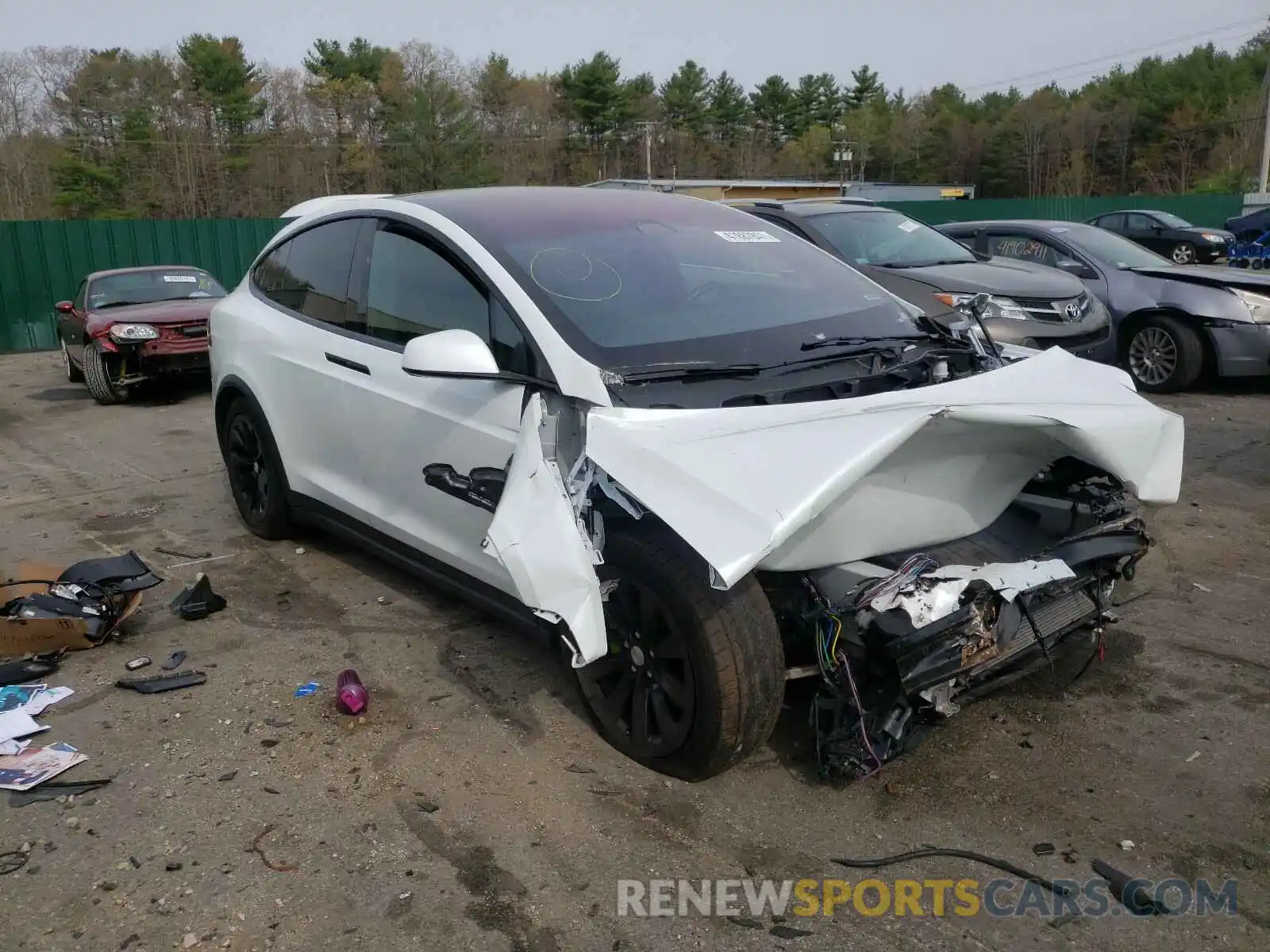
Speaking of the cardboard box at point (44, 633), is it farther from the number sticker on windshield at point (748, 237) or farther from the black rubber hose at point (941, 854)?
the black rubber hose at point (941, 854)

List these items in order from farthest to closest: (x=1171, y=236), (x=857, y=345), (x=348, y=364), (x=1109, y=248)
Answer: (x=1171, y=236)
(x=1109, y=248)
(x=348, y=364)
(x=857, y=345)

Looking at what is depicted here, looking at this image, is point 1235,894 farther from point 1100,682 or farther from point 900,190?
point 900,190

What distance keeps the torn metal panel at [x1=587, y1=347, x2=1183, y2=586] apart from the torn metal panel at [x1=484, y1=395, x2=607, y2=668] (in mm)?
197

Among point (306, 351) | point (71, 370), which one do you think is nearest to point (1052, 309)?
point (306, 351)

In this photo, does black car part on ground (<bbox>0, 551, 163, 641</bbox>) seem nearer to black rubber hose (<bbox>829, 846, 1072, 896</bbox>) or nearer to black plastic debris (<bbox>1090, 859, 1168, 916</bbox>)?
black rubber hose (<bbox>829, 846, 1072, 896</bbox>)

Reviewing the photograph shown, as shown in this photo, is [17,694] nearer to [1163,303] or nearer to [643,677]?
[643,677]

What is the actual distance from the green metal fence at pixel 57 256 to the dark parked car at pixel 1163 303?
589 inches

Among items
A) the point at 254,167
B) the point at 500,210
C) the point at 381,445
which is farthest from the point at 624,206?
the point at 254,167

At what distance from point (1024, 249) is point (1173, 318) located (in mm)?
1600

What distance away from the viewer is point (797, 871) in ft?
9.37

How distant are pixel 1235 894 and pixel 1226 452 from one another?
537cm

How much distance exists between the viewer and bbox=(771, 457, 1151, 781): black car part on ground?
115 inches

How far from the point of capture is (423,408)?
3936 millimetres

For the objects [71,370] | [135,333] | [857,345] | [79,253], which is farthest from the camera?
[79,253]
